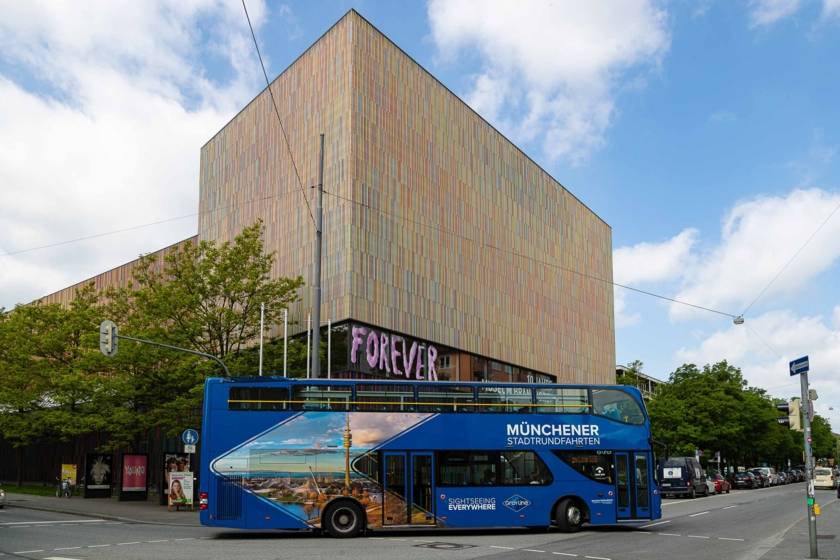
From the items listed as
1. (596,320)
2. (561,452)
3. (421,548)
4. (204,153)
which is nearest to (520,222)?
(596,320)

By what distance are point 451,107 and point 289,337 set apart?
18.7 metres

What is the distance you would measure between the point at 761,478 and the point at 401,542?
6554cm

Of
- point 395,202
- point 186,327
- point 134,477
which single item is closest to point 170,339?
point 186,327

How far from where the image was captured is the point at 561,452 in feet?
69.1

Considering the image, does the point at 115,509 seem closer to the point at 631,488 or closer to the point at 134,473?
the point at 134,473

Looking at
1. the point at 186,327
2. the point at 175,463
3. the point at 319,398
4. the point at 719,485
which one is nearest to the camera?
the point at 319,398

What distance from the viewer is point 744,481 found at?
6975 cm

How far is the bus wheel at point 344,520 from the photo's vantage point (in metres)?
19.9

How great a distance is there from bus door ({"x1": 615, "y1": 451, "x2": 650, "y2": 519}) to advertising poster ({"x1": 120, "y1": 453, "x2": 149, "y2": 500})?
2423 cm

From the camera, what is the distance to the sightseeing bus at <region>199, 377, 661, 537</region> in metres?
19.7

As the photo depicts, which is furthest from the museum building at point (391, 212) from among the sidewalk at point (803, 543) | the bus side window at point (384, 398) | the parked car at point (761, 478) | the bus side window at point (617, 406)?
the parked car at point (761, 478)

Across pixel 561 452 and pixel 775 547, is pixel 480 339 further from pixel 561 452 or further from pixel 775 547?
pixel 775 547

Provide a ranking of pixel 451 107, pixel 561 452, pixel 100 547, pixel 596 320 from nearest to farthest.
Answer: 1. pixel 100 547
2. pixel 561 452
3. pixel 451 107
4. pixel 596 320

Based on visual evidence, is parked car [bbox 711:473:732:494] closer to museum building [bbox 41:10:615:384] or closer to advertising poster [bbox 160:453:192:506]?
museum building [bbox 41:10:615:384]
